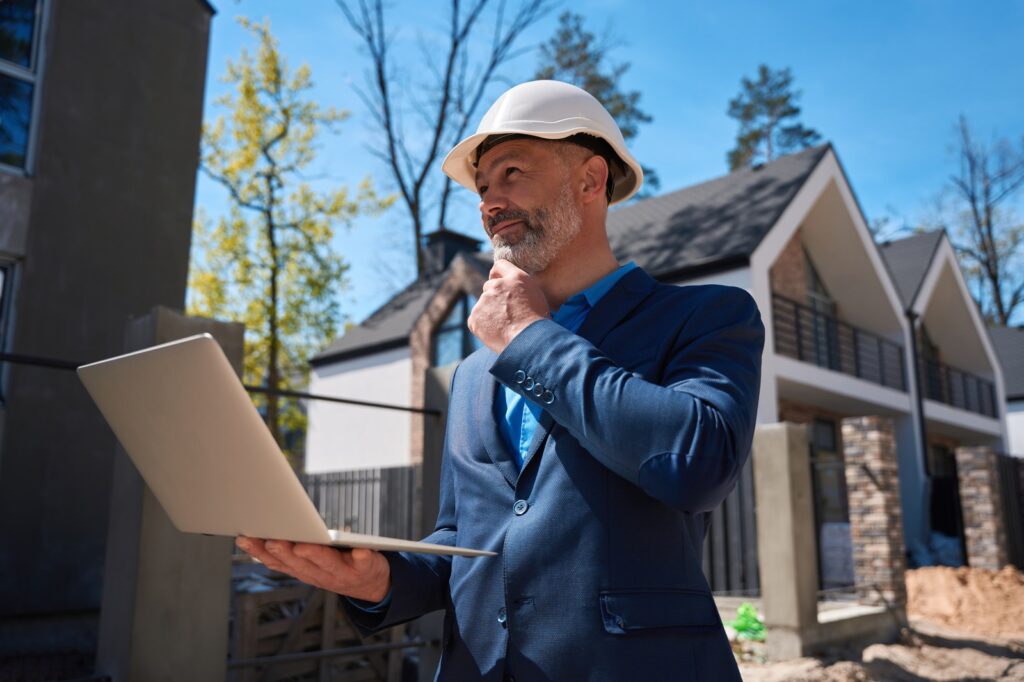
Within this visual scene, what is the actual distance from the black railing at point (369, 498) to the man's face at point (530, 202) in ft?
47.4

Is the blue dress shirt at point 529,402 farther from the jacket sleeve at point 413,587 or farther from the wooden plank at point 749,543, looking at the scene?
the wooden plank at point 749,543

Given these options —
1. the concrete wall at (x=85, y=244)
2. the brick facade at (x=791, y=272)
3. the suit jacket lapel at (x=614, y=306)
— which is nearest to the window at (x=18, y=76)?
the concrete wall at (x=85, y=244)

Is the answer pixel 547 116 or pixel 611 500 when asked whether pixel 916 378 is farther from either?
pixel 611 500

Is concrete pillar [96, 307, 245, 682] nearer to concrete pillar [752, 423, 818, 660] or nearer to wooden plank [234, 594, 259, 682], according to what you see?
wooden plank [234, 594, 259, 682]

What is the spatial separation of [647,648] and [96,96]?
9.38 m

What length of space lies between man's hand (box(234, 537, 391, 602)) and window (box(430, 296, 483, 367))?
1677 centimetres

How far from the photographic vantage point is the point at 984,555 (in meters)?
14.2

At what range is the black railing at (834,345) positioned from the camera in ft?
52.7

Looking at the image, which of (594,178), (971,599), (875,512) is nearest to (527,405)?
(594,178)

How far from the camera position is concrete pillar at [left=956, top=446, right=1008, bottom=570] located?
14.1 m

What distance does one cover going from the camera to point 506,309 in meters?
1.60

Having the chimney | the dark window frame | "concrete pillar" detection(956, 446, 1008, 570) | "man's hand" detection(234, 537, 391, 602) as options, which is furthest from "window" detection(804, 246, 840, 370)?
"man's hand" detection(234, 537, 391, 602)

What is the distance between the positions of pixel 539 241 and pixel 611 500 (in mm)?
640

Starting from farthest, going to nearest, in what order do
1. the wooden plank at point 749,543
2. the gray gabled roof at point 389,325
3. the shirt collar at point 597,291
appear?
the gray gabled roof at point 389,325 < the wooden plank at point 749,543 < the shirt collar at point 597,291
